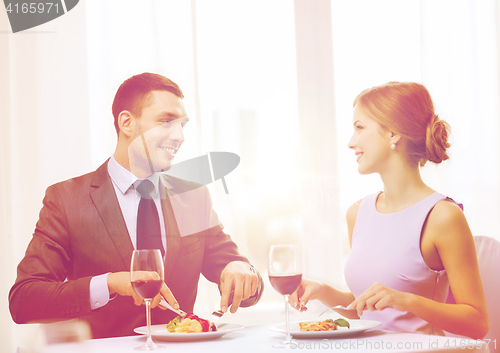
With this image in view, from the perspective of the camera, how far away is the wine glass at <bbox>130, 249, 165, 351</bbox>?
3.09ft

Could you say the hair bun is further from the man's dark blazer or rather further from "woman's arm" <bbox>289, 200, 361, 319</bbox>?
the man's dark blazer

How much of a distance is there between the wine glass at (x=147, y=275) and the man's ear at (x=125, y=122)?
2.94 feet

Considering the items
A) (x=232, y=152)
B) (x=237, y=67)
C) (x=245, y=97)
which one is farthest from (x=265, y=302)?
(x=237, y=67)

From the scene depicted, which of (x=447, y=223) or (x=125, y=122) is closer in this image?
(x=447, y=223)

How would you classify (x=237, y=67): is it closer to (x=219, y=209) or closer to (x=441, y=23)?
(x=219, y=209)

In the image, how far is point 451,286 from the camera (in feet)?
4.26

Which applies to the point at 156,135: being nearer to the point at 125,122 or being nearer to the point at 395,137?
the point at 125,122

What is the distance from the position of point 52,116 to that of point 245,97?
752 millimetres

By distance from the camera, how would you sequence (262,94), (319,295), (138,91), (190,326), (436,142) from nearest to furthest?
(190,326), (319,295), (436,142), (138,91), (262,94)

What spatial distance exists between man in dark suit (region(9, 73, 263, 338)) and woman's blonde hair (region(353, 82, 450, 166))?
67 cm

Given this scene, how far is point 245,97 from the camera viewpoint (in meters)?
2.00

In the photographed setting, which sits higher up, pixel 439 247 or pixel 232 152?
pixel 232 152

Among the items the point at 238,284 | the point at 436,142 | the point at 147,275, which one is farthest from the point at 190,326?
the point at 436,142

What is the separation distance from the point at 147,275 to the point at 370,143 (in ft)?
3.20
